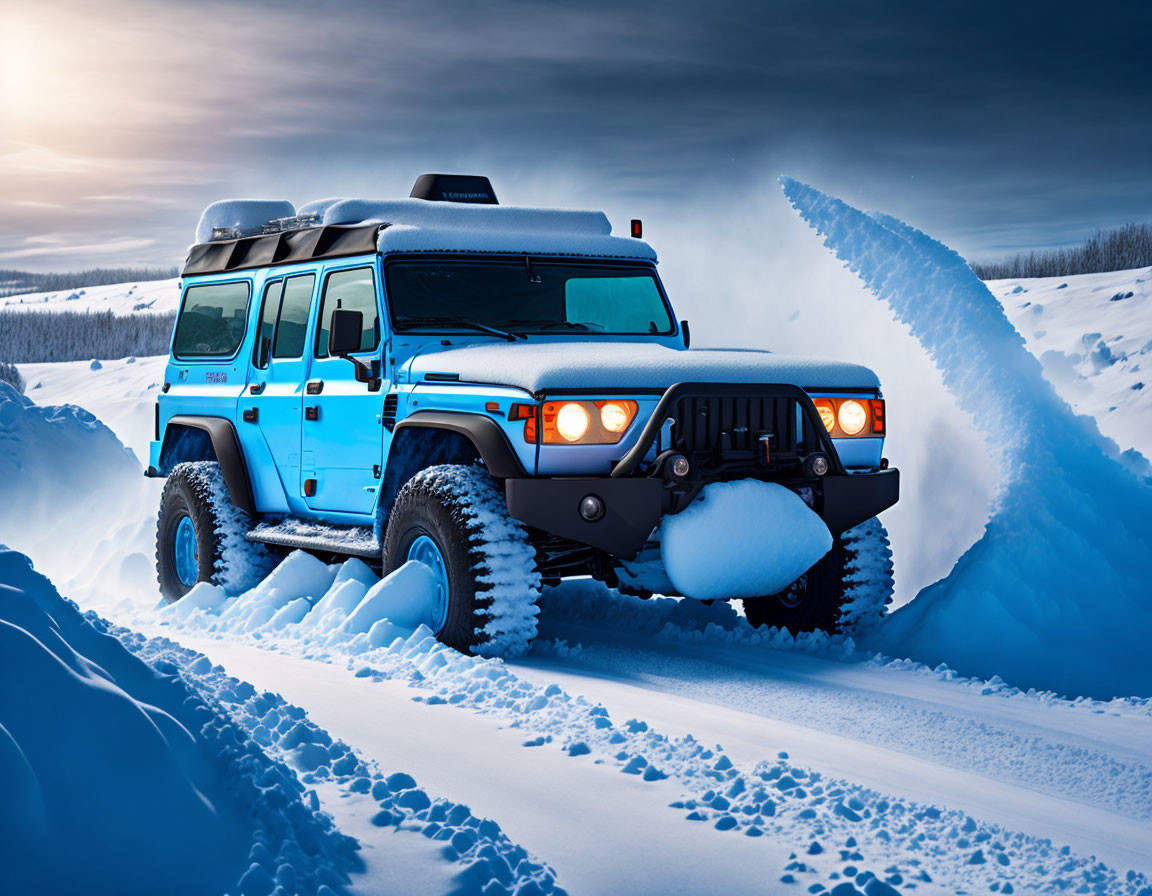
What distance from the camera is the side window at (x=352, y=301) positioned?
717 cm

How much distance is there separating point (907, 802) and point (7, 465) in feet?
40.2

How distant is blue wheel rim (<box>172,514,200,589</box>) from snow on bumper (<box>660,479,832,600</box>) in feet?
13.3

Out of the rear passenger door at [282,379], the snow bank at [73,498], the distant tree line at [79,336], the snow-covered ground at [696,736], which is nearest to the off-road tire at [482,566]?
the snow-covered ground at [696,736]

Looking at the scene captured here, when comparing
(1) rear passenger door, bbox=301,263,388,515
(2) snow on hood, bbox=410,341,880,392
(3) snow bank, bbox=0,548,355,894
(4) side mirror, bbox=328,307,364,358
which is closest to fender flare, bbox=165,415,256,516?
(1) rear passenger door, bbox=301,263,388,515

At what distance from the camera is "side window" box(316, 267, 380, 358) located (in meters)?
7.17

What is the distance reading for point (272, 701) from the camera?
4395 mm

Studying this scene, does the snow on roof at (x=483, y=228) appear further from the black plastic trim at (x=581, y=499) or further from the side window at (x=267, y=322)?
the black plastic trim at (x=581, y=499)

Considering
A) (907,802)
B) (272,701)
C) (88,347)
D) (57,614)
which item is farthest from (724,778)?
(88,347)

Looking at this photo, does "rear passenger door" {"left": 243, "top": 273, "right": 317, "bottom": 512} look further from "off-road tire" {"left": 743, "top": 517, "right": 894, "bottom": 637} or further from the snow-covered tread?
the snow-covered tread

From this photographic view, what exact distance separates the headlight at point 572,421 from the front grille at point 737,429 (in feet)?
1.39

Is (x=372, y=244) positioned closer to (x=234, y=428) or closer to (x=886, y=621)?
(x=234, y=428)

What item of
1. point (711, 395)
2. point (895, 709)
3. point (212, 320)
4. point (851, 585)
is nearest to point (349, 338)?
point (711, 395)

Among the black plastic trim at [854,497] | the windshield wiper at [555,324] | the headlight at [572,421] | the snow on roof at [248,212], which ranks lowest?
the black plastic trim at [854,497]

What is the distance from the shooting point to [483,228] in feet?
25.3
